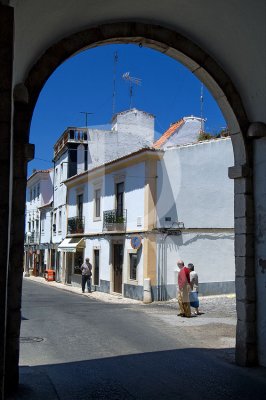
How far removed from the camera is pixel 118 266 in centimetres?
2114

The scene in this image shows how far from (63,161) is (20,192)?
87.6 ft

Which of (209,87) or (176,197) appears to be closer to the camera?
(209,87)

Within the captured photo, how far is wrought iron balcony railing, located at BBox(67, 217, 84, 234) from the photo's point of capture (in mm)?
26250

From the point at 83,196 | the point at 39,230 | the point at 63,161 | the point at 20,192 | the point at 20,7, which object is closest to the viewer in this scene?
the point at 20,7

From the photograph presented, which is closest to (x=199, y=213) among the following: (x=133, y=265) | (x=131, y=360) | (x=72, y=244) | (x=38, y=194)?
(x=133, y=265)

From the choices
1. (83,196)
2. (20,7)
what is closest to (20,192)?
(20,7)

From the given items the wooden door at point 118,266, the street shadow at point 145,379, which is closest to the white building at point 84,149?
Result: the wooden door at point 118,266

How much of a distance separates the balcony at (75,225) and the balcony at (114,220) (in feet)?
12.8

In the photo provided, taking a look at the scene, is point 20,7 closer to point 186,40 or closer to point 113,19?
point 113,19

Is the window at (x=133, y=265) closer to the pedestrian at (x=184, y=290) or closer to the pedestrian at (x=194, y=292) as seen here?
the pedestrian at (x=194, y=292)

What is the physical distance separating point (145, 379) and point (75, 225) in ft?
70.7

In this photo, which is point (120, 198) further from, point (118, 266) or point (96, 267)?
point (96, 267)

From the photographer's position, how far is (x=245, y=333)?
669 cm

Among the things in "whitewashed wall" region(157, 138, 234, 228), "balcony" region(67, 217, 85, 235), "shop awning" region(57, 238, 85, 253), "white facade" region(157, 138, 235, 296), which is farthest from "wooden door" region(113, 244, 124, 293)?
"balcony" region(67, 217, 85, 235)
